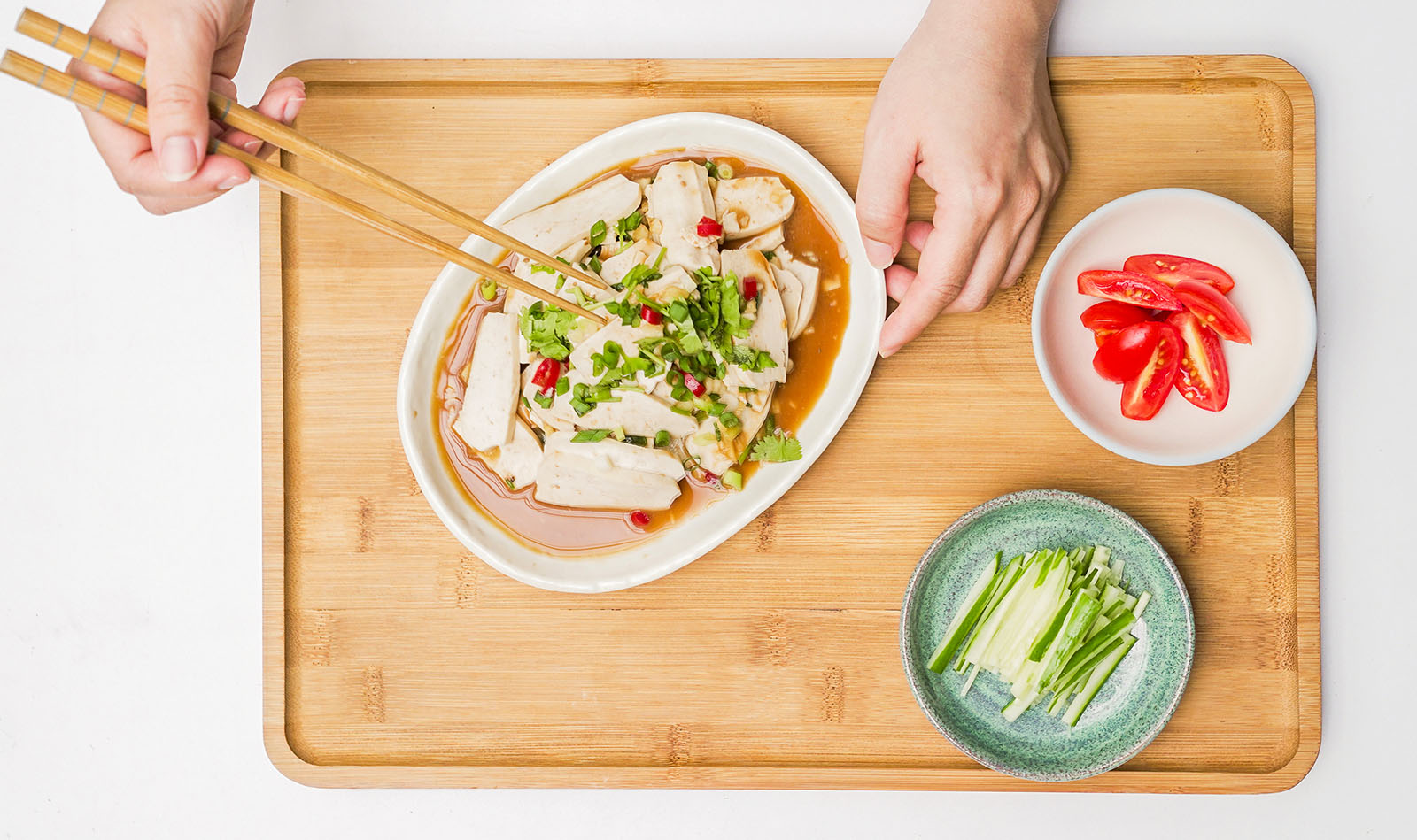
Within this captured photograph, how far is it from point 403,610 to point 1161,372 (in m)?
1.69

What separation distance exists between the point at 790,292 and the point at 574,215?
489 mm

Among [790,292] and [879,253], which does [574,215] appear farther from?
[879,253]

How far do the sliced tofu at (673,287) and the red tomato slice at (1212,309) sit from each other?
97cm

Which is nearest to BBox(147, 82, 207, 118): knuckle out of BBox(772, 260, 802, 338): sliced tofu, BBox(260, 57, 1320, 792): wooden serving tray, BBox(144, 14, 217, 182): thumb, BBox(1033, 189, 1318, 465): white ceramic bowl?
BBox(144, 14, 217, 182): thumb

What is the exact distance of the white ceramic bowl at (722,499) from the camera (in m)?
1.82

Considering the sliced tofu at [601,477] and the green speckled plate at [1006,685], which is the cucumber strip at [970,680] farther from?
the sliced tofu at [601,477]

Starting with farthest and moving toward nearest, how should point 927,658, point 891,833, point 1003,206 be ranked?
point 891,833 < point 927,658 < point 1003,206

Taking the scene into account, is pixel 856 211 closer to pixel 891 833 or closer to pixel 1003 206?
pixel 1003 206

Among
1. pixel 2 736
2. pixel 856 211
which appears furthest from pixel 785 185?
pixel 2 736

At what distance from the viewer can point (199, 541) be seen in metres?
2.05

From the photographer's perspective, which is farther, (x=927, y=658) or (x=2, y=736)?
(x=2, y=736)

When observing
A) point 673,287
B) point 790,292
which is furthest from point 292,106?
point 790,292

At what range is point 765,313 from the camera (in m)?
Result: 1.82

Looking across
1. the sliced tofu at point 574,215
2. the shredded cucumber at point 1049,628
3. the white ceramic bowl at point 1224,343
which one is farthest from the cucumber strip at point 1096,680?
the sliced tofu at point 574,215
